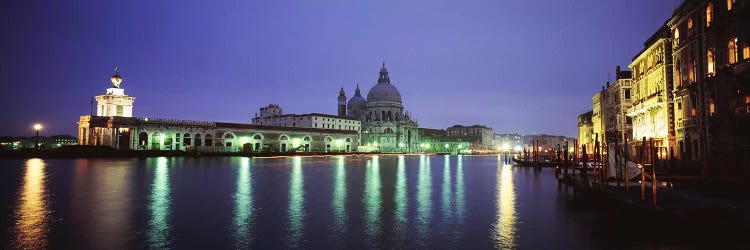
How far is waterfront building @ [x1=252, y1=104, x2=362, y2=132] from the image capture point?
4441 inches

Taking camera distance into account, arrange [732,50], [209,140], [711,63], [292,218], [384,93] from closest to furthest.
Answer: [292,218] → [732,50] → [711,63] → [209,140] → [384,93]

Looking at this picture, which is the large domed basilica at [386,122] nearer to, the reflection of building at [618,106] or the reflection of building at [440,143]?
the reflection of building at [440,143]

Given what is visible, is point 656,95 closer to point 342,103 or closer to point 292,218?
point 292,218

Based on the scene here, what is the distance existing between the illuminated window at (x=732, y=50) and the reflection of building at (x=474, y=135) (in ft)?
453

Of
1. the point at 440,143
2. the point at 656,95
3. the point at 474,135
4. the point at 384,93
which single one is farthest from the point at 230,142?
the point at 474,135

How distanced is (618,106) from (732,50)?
85.0ft

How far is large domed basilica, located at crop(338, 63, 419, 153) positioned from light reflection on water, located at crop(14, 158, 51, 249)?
103m

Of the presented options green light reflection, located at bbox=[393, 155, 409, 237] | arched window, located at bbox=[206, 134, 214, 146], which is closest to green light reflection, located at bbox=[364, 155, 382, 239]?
green light reflection, located at bbox=[393, 155, 409, 237]

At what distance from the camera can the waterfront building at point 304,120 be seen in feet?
370

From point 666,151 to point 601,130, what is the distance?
24352mm

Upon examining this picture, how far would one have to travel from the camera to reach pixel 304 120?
113 metres

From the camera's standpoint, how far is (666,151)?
3231 cm

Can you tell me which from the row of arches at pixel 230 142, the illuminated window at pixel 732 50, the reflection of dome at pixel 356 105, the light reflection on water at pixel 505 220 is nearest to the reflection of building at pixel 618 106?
the illuminated window at pixel 732 50

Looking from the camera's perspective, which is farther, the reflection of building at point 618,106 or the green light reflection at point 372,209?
the reflection of building at point 618,106
